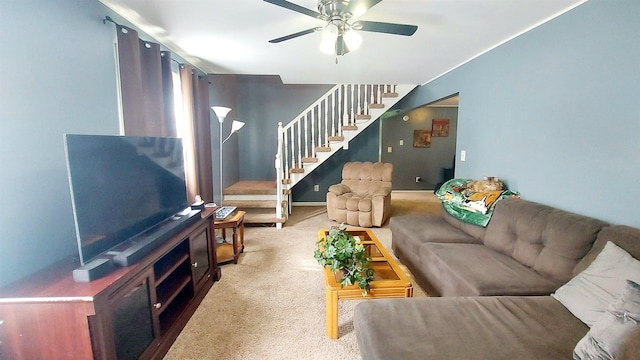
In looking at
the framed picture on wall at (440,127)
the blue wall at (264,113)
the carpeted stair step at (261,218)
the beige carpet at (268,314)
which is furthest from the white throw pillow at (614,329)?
the framed picture on wall at (440,127)

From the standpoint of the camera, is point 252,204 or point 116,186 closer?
point 116,186

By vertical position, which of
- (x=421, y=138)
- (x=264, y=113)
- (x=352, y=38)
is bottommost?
(x=421, y=138)

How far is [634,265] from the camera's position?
1.25m

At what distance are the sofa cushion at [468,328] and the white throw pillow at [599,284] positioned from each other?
6cm

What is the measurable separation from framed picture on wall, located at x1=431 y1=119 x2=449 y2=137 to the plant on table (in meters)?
5.68

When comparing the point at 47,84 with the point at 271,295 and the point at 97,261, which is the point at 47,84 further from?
the point at 271,295

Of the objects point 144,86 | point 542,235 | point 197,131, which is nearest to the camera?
point 542,235

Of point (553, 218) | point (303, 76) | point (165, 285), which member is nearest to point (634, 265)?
point (553, 218)

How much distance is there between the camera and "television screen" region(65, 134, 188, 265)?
4.21 ft

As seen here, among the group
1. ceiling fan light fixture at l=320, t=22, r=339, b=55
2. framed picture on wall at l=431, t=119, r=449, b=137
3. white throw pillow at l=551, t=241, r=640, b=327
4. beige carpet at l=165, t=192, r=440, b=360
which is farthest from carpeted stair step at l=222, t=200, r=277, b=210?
framed picture on wall at l=431, t=119, r=449, b=137

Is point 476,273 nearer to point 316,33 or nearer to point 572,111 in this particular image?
point 572,111

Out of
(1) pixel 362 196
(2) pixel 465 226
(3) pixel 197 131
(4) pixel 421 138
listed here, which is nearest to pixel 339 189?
(1) pixel 362 196

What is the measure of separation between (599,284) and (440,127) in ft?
19.2

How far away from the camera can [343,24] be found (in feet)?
5.90
